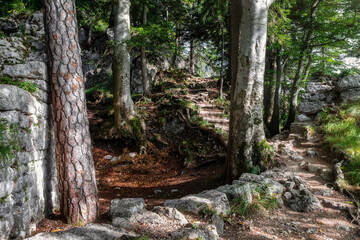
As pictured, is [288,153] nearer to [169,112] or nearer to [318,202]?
[318,202]

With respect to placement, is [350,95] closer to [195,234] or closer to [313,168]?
[313,168]

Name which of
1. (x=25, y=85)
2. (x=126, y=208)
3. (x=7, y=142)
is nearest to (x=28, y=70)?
(x=25, y=85)

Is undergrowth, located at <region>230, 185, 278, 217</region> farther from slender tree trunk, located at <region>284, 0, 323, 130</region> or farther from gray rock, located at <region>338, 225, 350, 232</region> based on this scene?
slender tree trunk, located at <region>284, 0, 323, 130</region>

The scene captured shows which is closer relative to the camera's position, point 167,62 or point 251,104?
point 251,104

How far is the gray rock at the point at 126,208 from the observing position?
247cm

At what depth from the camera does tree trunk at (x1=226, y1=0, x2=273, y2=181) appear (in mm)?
3849

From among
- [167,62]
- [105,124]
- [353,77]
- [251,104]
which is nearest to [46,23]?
[251,104]

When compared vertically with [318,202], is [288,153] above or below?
above

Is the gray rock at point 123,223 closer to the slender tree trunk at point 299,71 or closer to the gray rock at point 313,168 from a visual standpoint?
the gray rock at point 313,168

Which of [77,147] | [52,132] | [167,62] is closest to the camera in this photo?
[77,147]

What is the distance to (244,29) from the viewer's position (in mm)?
3900

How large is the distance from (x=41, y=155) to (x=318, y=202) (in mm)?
4349

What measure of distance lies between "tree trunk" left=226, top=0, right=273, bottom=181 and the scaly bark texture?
2800mm

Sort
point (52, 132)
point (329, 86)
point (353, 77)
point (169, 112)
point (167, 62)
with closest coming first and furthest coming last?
point (52, 132) → point (353, 77) → point (329, 86) → point (169, 112) → point (167, 62)
